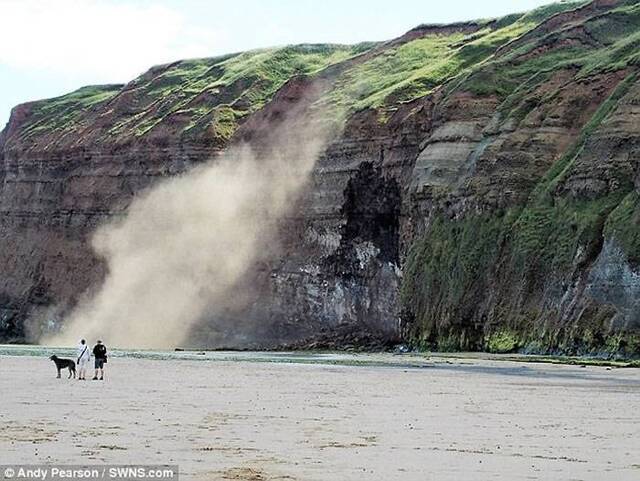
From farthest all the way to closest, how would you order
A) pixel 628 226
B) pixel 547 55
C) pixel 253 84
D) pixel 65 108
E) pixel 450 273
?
pixel 65 108, pixel 253 84, pixel 547 55, pixel 450 273, pixel 628 226

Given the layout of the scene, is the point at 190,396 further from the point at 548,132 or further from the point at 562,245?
the point at 548,132

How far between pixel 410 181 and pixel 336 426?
227 ft

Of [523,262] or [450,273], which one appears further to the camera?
[450,273]

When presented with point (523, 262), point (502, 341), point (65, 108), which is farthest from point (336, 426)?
point (65, 108)

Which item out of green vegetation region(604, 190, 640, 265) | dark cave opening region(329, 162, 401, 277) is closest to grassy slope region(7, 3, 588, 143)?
dark cave opening region(329, 162, 401, 277)

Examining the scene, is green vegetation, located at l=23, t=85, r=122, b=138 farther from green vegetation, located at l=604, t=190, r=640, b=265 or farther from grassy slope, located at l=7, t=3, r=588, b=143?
green vegetation, located at l=604, t=190, r=640, b=265

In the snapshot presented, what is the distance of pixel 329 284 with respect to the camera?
9975cm

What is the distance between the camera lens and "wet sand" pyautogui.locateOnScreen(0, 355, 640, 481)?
61.7 feet

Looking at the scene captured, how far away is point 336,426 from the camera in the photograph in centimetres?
2478

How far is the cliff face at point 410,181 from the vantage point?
69562 mm

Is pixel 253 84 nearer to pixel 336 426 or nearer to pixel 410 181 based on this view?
pixel 410 181

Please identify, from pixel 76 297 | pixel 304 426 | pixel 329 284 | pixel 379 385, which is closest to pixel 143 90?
pixel 76 297

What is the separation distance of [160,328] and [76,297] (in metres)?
14.6

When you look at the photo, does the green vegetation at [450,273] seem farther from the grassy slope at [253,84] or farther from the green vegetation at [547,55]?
the grassy slope at [253,84]
